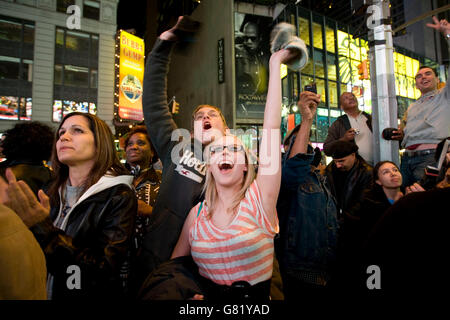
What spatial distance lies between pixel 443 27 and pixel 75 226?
15.0ft

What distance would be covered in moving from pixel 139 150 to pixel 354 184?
10.6 ft

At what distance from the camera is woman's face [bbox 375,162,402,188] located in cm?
301

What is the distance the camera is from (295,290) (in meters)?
2.12

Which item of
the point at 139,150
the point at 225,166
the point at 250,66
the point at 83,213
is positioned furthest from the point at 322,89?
the point at 83,213

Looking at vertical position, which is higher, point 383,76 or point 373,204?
point 383,76

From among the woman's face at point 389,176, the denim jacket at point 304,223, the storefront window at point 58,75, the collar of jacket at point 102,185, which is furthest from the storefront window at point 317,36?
the collar of jacket at point 102,185

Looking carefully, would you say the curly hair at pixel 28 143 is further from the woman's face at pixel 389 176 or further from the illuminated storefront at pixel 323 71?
the illuminated storefront at pixel 323 71

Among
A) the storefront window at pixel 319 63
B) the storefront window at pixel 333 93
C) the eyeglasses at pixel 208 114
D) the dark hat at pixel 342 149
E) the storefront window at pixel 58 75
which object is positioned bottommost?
the dark hat at pixel 342 149

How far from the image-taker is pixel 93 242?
177cm

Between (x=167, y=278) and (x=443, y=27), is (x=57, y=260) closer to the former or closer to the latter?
(x=167, y=278)

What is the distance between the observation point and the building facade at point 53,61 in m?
16.8

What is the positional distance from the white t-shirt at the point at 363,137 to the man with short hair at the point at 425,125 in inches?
20.5

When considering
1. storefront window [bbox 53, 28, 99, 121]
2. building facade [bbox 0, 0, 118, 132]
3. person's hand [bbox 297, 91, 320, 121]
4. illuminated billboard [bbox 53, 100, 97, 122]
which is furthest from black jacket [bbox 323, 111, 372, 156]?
storefront window [bbox 53, 28, 99, 121]

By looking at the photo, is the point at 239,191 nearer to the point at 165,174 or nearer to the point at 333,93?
the point at 165,174
